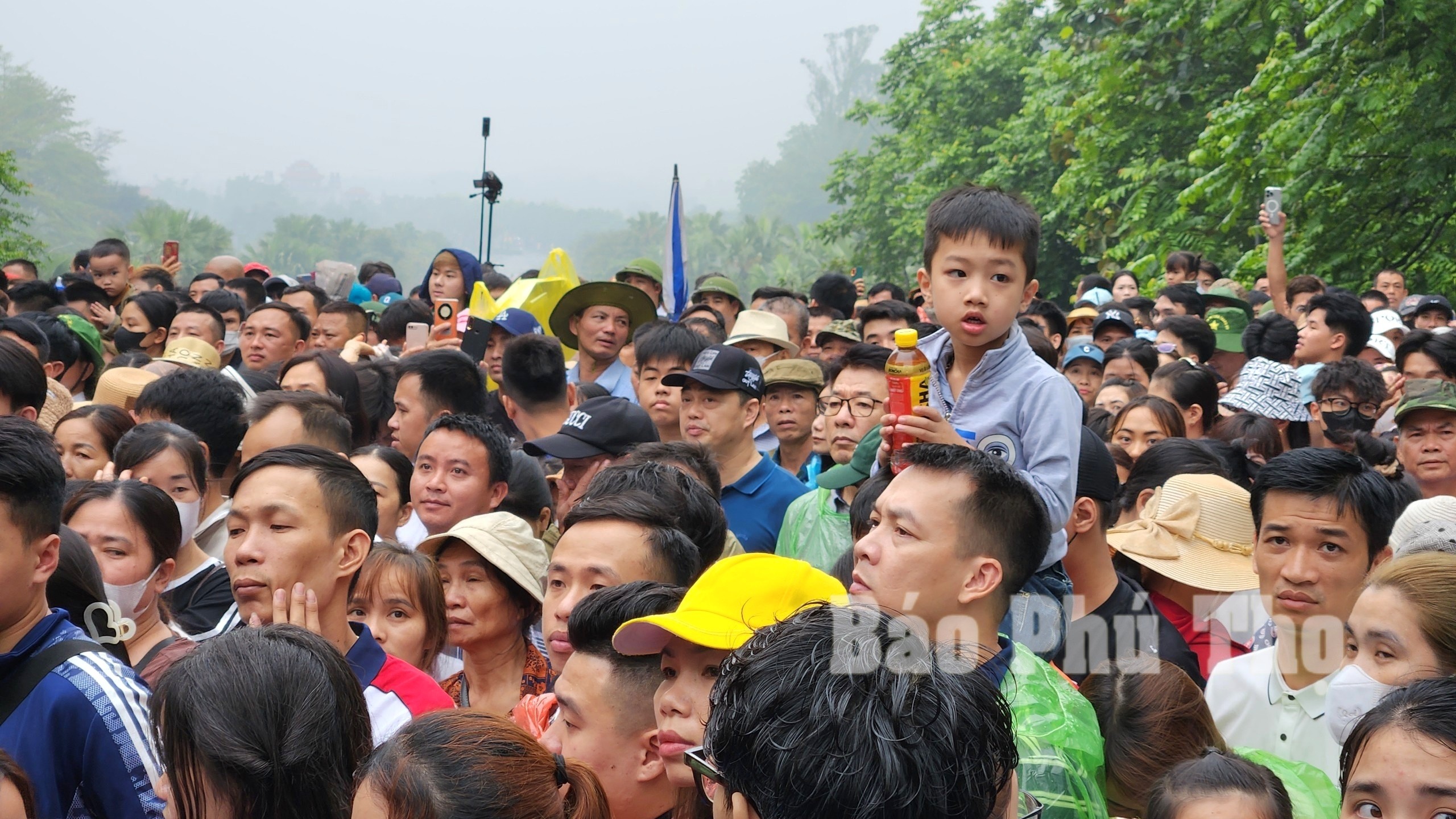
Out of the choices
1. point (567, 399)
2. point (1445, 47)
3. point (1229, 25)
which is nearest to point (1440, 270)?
point (1445, 47)

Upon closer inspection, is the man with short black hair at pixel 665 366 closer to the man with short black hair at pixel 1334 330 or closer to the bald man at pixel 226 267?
the man with short black hair at pixel 1334 330

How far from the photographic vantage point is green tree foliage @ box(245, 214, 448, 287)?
7775 centimetres

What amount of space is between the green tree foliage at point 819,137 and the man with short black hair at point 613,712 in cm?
13761

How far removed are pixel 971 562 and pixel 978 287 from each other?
994 mm

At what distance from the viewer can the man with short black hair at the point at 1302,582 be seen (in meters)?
3.41

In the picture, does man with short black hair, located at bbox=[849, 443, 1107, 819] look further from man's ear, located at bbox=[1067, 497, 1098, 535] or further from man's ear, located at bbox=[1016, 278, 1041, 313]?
man's ear, located at bbox=[1067, 497, 1098, 535]

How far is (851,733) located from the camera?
1.66 meters

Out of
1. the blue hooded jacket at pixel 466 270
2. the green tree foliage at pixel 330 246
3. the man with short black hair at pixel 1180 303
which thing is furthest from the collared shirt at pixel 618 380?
the green tree foliage at pixel 330 246

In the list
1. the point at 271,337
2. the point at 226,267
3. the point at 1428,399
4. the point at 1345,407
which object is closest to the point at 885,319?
the point at 1345,407

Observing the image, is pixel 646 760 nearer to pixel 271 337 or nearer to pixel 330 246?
pixel 271 337

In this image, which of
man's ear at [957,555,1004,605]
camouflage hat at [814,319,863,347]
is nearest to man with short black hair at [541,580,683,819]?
man's ear at [957,555,1004,605]

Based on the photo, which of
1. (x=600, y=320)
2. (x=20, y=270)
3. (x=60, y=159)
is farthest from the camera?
(x=60, y=159)

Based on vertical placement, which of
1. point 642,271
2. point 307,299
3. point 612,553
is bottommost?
point 612,553

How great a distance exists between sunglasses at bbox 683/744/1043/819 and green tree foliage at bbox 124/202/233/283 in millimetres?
61380
